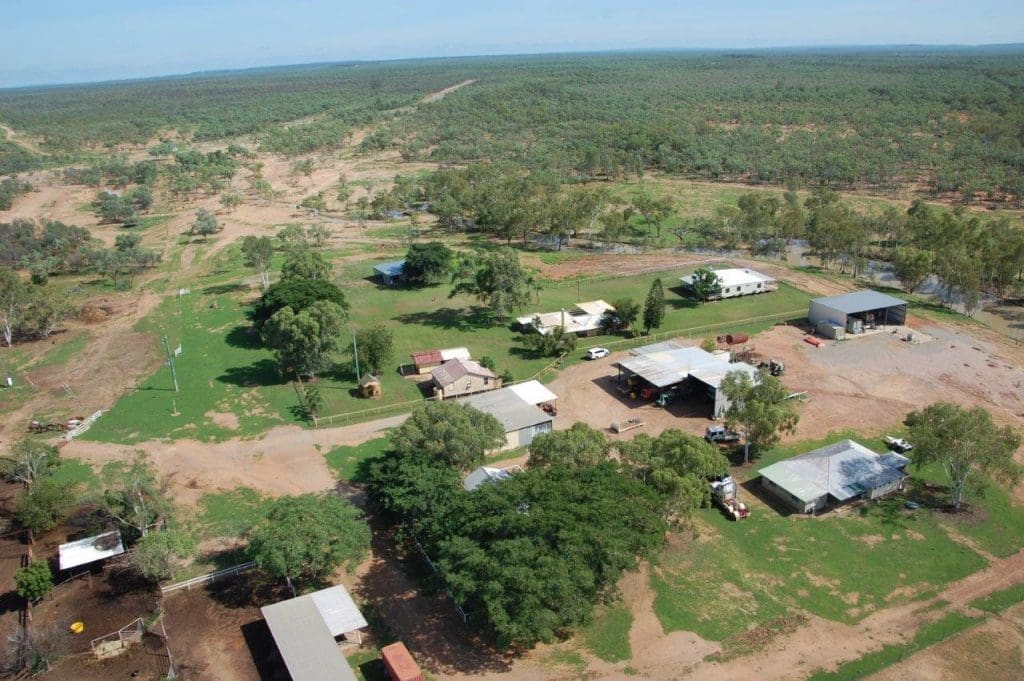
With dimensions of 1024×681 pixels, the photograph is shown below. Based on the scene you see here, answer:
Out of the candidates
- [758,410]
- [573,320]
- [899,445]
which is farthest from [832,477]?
[573,320]

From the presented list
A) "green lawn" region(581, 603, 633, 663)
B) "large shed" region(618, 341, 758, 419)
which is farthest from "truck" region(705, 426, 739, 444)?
"green lawn" region(581, 603, 633, 663)

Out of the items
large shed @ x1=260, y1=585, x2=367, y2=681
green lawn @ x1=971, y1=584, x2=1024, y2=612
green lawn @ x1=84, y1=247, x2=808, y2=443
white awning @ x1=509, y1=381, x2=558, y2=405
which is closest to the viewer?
large shed @ x1=260, y1=585, x2=367, y2=681

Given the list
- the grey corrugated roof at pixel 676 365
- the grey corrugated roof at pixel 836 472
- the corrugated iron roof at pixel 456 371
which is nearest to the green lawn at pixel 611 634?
the grey corrugated roof at pixel 836 472

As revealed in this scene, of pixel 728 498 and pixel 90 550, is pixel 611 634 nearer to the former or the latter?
pixel 728 498

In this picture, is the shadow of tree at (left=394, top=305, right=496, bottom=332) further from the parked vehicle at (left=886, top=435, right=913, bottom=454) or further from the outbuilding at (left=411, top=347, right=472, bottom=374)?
the parked vehicle at (left=886, top=435, right=913, bottom=454)

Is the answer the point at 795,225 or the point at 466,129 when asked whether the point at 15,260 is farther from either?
the point at 466,129

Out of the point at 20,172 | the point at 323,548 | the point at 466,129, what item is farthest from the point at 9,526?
the point at 466,129
